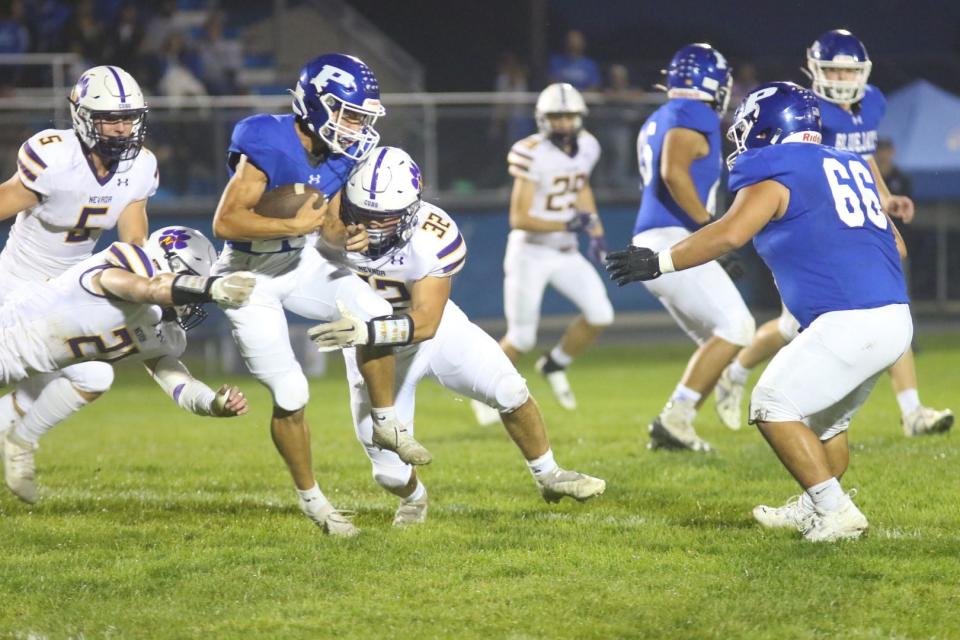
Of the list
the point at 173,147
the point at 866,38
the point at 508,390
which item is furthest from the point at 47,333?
the point at 866,38

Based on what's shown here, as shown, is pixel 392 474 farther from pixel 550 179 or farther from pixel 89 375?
pixel 550 179

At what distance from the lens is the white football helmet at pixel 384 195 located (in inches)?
179

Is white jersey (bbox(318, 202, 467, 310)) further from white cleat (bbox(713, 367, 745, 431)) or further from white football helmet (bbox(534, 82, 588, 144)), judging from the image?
white football helmet (bbox(534, 82, 588, 144))

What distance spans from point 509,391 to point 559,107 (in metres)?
4.23

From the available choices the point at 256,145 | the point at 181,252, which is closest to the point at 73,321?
the point at 181,252

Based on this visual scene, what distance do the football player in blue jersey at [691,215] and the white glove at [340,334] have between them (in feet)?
8.22

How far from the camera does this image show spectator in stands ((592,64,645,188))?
1357cm

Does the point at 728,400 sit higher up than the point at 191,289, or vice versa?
the point at 191,289

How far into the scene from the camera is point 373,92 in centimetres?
488

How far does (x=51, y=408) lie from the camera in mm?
5637

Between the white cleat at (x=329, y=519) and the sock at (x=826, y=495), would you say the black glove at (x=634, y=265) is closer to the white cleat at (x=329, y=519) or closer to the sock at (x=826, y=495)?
the sock at (x=826, y=495)

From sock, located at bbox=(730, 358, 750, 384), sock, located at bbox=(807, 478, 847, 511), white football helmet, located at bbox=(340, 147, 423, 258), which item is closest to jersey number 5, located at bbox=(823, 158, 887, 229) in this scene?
sock, located at bbox=(807, 478, 847, 511)

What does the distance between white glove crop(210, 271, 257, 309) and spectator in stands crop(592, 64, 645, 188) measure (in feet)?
31.0

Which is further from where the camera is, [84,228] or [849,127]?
[849,127]
